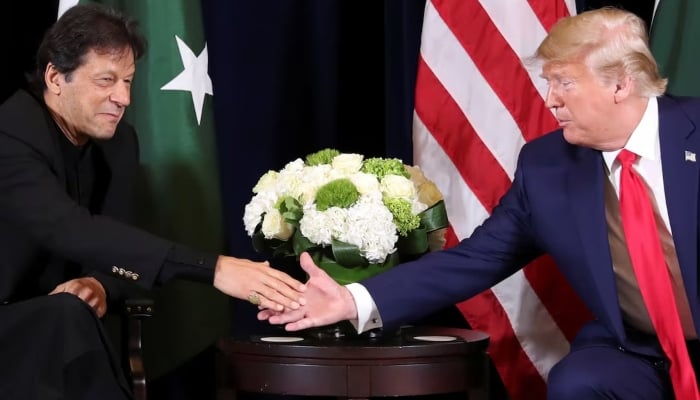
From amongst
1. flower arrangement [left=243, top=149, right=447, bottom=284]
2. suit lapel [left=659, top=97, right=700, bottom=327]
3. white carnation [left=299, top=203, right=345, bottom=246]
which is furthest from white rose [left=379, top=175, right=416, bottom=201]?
suit lapel [left=659, top=97, right=700, bottom=327]

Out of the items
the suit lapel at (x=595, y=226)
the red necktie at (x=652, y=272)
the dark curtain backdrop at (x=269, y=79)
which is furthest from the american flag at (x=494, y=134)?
the red necktie at (x=652, y=272)

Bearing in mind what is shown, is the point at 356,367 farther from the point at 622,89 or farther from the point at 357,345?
the point at 622,89

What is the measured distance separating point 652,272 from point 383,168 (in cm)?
74

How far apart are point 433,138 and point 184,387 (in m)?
1.19

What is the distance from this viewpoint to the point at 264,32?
4.32 metres

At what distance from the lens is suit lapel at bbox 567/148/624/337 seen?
3.14 m

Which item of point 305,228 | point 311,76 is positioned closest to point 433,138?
point 311,76

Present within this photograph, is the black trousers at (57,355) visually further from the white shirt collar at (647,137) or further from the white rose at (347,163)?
the white shirt collar at (647,137)

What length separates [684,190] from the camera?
3.09 metres

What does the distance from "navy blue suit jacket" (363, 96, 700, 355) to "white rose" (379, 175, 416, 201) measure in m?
0.19

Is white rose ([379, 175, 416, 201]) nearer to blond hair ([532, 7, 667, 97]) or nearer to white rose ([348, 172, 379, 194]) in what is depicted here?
white rose ([348, 172, 379, 194])

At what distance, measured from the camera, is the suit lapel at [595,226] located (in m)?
3.14

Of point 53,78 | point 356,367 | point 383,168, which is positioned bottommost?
point 356,367

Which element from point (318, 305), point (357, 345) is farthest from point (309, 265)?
point (357, 345)
